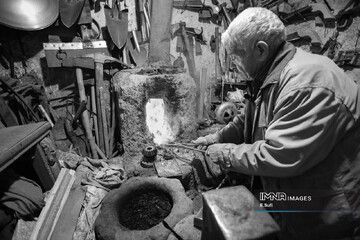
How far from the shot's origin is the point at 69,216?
2523 mm

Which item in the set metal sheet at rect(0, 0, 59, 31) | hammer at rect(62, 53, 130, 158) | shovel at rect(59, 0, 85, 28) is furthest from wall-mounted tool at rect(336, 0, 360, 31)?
metal sheet at rect(0, 0, 59, 31)

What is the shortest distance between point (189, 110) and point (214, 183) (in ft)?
5.29

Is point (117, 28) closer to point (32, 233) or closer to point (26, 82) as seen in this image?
Result: point (26, 82)

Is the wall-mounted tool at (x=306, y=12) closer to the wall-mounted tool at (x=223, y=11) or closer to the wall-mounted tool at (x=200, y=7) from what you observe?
the wall-mounted tool at (x=223, y=11)

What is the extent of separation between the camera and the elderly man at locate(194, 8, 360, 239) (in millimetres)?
1248

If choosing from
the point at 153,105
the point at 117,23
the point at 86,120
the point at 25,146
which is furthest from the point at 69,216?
the point at 117,23

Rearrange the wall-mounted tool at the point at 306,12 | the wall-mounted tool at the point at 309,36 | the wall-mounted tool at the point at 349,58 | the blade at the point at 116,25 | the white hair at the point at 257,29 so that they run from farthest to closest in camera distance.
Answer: the wall-mounted tool at the point at 309,36, the wall-mounted tool at the point at 306,12, the wall-mounted tool at the point at 349,58, the blade at the point at 116,25, the white hair at the point at 257,29

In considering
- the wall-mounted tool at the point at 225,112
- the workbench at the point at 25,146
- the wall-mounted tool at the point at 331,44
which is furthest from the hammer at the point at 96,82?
the wall-mounted tool at the point at 331,44

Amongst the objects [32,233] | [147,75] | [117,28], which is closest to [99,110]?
[147,75]

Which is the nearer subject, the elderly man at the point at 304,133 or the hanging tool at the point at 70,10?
the elderly man at the point at 304,133

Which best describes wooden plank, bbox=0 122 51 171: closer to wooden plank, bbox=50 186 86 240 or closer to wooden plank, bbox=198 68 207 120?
wooden plank, bbox=50 186 86 240

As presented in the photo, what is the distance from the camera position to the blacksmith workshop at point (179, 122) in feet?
4.28

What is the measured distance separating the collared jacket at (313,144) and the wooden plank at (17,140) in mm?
2076

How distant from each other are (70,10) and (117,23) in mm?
968
